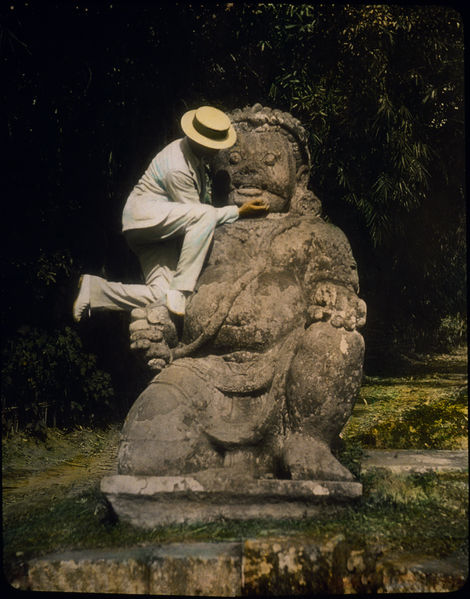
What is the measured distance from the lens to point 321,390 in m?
3.64

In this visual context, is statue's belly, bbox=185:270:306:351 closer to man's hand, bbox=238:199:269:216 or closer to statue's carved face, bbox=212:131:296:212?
man's hand, bbox=238:199:269:216

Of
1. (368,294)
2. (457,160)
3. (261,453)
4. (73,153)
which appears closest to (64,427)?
(73,153)

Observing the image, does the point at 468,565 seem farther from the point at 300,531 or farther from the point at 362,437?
the point at 362,437

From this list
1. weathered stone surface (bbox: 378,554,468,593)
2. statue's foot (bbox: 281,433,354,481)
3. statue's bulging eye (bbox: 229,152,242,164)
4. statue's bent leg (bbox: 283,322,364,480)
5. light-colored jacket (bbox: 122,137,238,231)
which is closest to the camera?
weathered stone surface (bbox: 378,554,468,593)

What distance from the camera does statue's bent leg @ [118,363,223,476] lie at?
3.40 metres


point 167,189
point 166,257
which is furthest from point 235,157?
point 166,257

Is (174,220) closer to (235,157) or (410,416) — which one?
(235,157)

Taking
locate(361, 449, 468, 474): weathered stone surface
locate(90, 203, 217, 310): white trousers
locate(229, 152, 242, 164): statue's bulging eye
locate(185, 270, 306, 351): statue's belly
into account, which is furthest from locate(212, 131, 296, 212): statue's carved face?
locate(361, 449, 468, 474): weathered stone surface

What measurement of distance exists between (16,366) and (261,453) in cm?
303

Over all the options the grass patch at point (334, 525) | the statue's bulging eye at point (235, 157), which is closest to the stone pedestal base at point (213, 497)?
the grass patch at point (334, 525)

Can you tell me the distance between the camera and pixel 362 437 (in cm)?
583

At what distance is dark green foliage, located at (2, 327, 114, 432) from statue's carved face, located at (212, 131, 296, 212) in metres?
2.73

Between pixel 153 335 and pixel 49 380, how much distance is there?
2.72 m

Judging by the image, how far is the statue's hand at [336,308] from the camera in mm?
3736
